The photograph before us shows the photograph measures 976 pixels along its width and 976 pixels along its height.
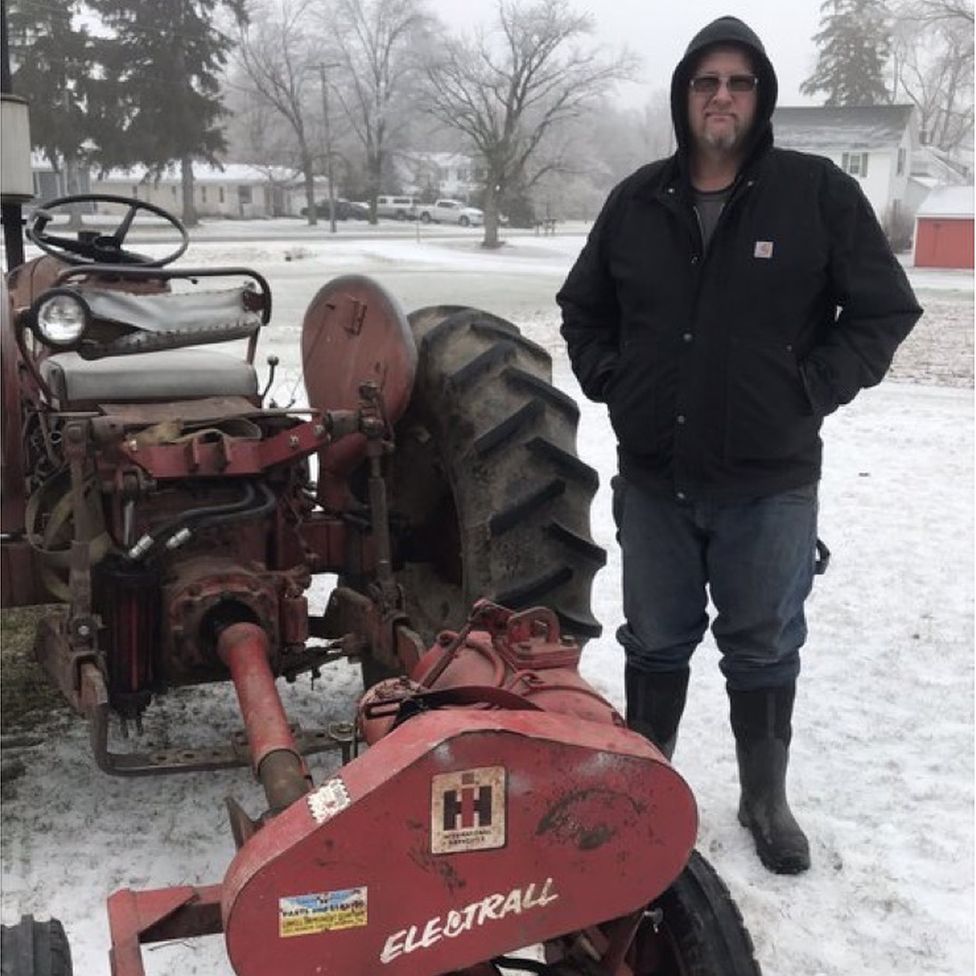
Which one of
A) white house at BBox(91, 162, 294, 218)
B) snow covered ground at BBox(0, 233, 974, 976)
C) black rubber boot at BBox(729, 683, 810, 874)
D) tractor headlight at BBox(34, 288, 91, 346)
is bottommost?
snow covered ground at BBox(0, 233, 974, 976)

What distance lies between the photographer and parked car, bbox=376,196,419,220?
2120 inches

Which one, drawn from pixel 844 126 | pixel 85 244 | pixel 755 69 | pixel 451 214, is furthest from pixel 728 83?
pixel 451 214

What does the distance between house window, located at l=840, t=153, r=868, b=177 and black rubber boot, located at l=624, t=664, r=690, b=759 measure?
41367mm

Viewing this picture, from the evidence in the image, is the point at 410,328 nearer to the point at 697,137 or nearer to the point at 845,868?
the point at 697,137

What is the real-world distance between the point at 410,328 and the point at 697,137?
34.8 inches

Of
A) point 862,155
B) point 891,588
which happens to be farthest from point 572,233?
point 891,588

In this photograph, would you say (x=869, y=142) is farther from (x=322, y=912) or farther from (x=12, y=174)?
(x=322, y=912)

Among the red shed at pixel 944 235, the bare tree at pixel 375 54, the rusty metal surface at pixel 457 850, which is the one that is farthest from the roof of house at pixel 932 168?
the rusty metal surface at pixel 457 850

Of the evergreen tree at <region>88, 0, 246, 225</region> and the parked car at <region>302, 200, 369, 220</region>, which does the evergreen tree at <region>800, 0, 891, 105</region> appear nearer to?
the parked car at <region>302, 200, 369, 220</region>

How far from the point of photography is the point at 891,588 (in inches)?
204

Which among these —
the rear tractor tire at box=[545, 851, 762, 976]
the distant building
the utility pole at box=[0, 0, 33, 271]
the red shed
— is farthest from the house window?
the rear tractor tire at box=[545, 851, 762, 976]

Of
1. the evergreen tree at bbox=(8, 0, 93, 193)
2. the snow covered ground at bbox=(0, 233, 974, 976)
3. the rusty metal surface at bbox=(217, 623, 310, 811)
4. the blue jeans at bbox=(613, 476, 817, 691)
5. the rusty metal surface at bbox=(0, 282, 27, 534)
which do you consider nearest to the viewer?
the rusty metal surface at bbox=(217, 623, 310, 811)

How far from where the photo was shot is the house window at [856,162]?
42.0 meters

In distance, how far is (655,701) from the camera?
325 centimetres
